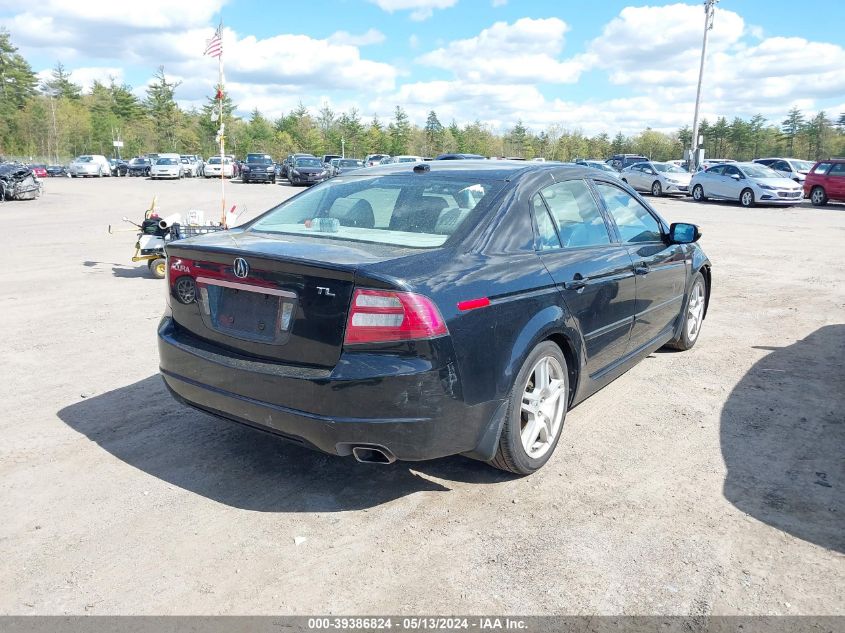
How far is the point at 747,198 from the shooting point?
25.0m

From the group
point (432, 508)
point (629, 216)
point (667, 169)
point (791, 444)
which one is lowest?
point (432, 508)

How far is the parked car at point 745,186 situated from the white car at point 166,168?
115ft

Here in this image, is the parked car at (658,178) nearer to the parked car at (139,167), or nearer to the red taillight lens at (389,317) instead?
the red taillight lens at (389,317)

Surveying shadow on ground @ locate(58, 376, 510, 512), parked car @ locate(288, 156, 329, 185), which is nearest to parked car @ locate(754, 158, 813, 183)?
parked car @ locate(288, 156, 329, 185)

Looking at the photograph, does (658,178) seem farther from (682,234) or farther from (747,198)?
(682,234)

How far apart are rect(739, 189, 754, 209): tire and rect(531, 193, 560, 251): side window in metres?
23.9

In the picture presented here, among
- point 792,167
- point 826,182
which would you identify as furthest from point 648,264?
point 792,167

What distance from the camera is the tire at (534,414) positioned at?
3.46 m

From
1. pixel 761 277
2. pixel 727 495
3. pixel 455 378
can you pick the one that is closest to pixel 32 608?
pixel 455 378

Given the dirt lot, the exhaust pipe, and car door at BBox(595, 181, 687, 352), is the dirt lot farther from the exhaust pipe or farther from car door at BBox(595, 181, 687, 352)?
car door at BBox(595, 181, 687, 352)

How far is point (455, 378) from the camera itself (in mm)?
3088

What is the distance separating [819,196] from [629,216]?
25.0 m

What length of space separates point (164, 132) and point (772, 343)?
87099 millimetres

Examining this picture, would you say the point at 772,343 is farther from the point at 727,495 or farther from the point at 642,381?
the point at 727,495
